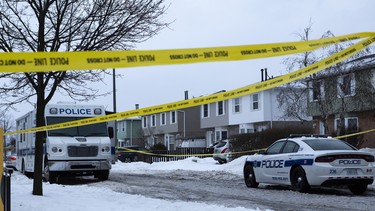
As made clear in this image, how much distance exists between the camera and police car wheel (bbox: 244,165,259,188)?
14.5 metres

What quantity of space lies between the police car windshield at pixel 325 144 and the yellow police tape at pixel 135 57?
207 inches

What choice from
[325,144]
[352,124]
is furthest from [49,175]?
[352,124]

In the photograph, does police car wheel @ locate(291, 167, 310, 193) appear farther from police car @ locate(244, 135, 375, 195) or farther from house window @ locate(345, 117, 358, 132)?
house window @ locate(345, 117, 358, 132)

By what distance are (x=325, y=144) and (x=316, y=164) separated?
997 mm

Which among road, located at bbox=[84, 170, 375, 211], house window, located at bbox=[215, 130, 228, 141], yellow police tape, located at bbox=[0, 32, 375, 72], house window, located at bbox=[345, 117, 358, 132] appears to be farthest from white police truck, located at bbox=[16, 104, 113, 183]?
house window, located at bbox=[215, 130, 228, 141]

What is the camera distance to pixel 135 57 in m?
6.37

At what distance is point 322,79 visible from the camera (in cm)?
2786

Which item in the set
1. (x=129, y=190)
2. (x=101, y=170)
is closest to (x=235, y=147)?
(x=101, y=170)

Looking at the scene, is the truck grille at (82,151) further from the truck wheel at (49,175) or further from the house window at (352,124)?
the house window at (352,124)

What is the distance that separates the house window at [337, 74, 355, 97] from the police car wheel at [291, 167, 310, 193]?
1543 cm

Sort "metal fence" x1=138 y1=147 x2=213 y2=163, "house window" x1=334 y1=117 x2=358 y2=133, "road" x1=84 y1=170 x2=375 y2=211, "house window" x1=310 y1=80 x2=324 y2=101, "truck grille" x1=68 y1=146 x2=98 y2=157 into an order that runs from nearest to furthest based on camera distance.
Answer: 1. "road" x1=84 y1=170 x2=375 y2=211
2. "truck grille" x1=68 y1=146 x2=98 y2=157
3. "house window" x1=310 y1=80 x2=324 y2=101
4. "house window" x1=334 y1=117 x2=358 y2=133
5. "metal fence" x1=138 y1=147 x2=213 y2=163

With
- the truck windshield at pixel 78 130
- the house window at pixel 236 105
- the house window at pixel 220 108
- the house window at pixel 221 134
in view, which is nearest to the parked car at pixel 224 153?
the truck windshield at pixel 78 130

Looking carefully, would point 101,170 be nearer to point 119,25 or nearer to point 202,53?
Result: point 119,25

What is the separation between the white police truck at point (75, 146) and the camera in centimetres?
1747
